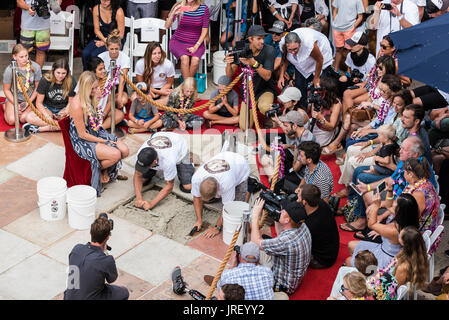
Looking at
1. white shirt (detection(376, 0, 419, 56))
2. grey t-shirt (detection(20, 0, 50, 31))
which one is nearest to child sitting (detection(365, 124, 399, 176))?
white shirt (detection(376, 0, 419, 56))

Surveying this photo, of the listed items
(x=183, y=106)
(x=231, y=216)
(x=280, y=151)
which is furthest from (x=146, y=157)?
(x=183, y=106)

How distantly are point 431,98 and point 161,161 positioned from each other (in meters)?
3.15

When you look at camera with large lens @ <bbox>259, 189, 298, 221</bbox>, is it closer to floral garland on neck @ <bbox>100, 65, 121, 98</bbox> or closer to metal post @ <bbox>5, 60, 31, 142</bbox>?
floral garland on neck @ <bbox>100, 65, 121, 98</bbox>

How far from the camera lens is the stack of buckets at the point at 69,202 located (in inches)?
288

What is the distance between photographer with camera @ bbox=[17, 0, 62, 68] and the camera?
32.2ft

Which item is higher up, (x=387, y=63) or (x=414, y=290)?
(x=387, y=63)

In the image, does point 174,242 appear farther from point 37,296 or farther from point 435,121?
point 435,121

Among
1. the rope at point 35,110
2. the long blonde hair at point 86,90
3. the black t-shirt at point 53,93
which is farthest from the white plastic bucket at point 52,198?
the black t-shirt at point 53,93

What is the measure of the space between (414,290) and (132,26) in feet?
20.0

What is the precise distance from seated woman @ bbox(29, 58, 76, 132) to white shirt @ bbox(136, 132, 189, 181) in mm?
1593

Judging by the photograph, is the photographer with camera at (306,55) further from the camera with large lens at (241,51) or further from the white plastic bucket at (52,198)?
the white plastic bucket at (52,198)

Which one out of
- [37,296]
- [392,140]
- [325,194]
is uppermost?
[392,140]

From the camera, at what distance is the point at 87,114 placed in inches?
303

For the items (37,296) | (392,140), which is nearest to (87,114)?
(37,296)
